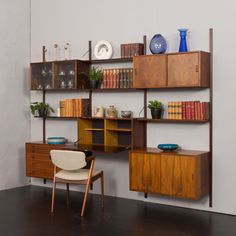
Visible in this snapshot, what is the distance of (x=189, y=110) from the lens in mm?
4961

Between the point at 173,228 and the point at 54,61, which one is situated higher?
the point at 54,61

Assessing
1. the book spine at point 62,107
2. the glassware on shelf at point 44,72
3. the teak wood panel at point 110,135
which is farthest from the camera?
the glassware on shelf at point 44,72

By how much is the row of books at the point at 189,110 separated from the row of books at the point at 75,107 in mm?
1395

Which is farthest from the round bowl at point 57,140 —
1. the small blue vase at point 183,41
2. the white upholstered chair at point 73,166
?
the small blue vase at point 183,41

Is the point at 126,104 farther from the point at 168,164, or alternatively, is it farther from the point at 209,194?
the point at 209,194

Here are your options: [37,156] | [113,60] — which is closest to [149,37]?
[113,60]

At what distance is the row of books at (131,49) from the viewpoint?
213 inches

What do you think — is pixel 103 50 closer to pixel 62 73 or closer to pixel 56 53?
pixel 62 73

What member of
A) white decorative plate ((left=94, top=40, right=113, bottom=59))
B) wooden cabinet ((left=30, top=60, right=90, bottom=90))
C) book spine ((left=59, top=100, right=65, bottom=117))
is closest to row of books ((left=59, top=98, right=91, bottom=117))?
book spine ((left=59, top=100, right=65, bottom=117))

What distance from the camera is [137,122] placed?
213 inches

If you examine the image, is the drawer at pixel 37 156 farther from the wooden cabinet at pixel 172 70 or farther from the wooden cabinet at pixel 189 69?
the wooden cabinet at pixel 189 69

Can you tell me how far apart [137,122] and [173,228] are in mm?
1541

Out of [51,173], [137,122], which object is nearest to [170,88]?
[137,122]

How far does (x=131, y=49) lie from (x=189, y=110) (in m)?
1.17
